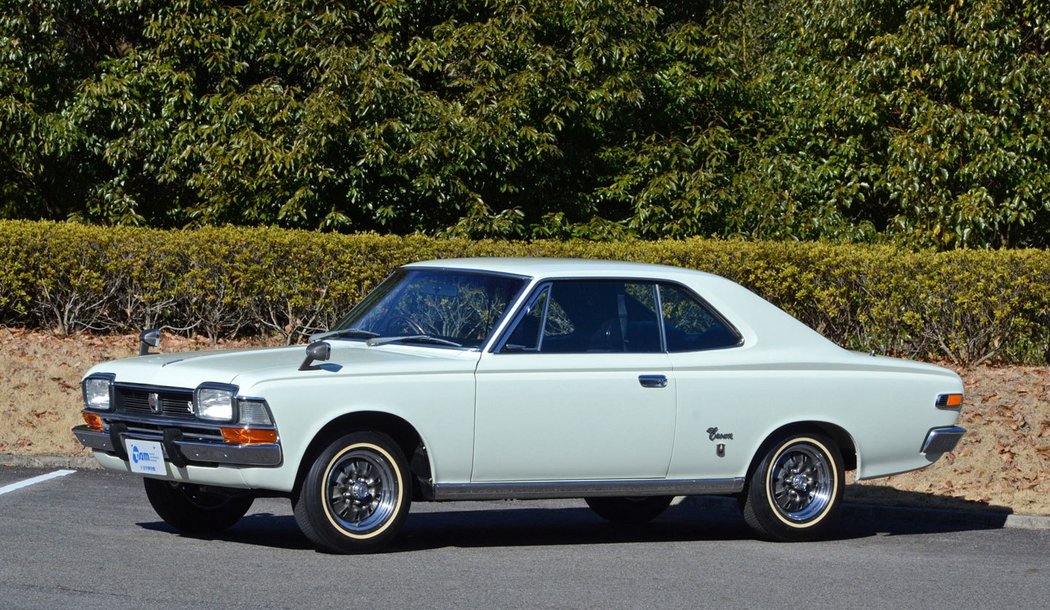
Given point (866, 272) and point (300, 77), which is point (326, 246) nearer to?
point (300, 77)

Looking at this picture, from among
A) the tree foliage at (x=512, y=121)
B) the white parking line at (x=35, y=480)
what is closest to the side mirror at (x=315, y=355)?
the white parking line at (x=35, y=480)

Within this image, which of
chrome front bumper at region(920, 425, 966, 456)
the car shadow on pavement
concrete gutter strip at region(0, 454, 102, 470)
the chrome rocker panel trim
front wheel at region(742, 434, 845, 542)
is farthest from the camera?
concrete gutter strip at region(0, 454, 102, 470)

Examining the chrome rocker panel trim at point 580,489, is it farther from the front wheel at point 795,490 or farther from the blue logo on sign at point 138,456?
the blue logo on sign at point 138,456

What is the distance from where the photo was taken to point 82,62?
65.9ft

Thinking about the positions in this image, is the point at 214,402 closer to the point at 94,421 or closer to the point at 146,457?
the point at 146,457

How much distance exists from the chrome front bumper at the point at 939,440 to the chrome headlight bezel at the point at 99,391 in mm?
4991

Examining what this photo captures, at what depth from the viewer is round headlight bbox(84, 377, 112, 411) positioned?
354 inches

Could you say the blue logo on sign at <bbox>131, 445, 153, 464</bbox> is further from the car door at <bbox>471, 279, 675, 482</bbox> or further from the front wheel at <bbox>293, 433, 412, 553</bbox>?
the car door at <bbox>471, 279, 675, 482</bbox>

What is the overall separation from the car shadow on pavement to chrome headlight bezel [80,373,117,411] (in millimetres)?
942

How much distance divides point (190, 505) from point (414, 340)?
1678 mm

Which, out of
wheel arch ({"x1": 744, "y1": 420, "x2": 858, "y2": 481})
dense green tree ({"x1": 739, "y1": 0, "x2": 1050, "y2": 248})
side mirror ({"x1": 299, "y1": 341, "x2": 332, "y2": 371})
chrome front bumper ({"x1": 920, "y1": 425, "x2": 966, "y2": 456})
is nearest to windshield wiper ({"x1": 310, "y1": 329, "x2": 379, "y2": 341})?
side mirror ({"x1": 299, "y1": 341, "x2": 332, "y2": 371})

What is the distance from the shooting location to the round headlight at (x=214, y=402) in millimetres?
8258

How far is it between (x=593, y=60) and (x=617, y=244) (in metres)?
2.74

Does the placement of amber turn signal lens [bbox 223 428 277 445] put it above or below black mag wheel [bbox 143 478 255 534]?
above
